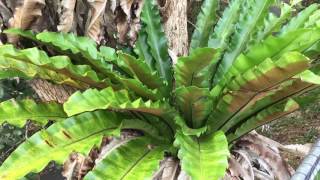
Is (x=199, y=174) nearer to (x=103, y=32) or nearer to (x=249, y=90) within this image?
(x=249, y=90)

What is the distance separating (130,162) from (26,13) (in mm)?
576

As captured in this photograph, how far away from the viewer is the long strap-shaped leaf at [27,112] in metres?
1.44

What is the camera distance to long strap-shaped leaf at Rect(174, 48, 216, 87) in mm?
1228

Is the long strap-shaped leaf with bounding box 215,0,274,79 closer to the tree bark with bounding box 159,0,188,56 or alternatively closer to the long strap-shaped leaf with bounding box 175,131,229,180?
the long strap-shaped leaf with bounding box 175,131,229,180

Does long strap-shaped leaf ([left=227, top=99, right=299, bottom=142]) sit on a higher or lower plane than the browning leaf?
lower

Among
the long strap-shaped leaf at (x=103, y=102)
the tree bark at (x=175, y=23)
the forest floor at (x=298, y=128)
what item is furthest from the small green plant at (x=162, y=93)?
the forest floor at (x=298, y=128)

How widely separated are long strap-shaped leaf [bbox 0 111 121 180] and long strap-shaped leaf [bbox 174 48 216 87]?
276 mm

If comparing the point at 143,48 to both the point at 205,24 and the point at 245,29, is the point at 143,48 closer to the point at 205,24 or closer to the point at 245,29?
the point at 205,24

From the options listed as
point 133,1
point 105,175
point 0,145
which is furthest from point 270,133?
point 105,175

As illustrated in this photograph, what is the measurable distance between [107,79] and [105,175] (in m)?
0.29

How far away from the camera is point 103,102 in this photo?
1.27 metres

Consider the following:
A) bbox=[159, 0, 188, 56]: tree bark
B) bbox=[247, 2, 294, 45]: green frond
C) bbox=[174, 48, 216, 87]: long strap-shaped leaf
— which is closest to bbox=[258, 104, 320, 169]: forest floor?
bbox=[159, 0, 188, 56]: tree bark

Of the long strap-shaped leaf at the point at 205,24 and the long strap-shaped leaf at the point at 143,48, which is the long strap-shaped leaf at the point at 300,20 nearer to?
the long strap-shaped leaf at the point at 205,24

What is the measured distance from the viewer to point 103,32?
172cm
